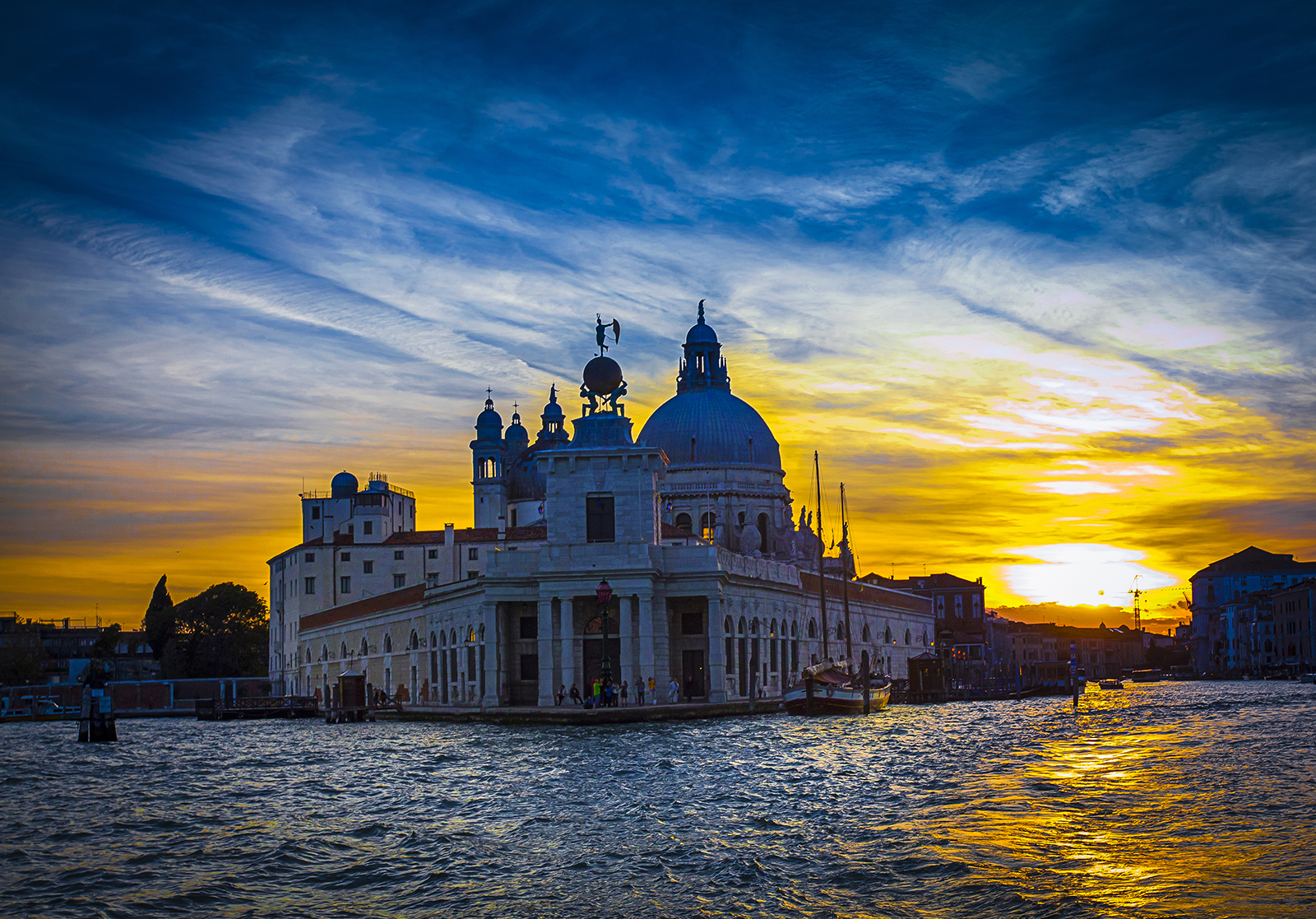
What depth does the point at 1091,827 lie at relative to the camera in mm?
18203

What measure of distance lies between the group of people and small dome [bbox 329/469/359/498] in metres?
51.6

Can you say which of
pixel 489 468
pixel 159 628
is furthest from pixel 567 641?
pixel 159 628

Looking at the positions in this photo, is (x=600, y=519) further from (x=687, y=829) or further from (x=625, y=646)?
(x=687, y=829)

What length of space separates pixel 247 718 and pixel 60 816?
4613cm

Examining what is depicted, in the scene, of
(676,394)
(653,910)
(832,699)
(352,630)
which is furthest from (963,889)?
(676,394)

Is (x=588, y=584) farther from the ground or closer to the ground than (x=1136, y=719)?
farther from the ground

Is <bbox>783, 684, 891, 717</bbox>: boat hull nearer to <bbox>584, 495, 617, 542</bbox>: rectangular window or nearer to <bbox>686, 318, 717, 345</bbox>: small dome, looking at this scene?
<bbox>584, 495, 617, 542</bbox>: rectangular window

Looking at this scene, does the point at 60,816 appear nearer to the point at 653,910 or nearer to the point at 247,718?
the point at 653,910

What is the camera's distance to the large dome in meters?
87.2

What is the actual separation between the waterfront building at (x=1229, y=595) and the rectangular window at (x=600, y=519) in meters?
87.9

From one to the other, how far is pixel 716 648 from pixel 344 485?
52709 mm

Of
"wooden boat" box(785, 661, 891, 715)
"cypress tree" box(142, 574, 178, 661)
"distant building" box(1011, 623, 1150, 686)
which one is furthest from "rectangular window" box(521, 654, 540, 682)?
"distant building" box(1011, 623, 1150, 686)

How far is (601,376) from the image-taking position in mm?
57125

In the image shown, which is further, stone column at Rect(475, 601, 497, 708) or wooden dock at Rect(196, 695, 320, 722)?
wooden dock at Rect(196, 695, 320, 722)
